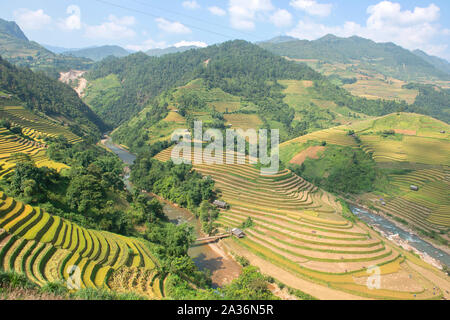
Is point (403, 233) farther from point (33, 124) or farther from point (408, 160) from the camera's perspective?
point (33, 124)

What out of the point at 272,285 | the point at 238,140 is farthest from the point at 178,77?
the point at 272,285

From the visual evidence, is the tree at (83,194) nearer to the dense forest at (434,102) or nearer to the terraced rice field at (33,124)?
the terraced rice field at (33,124)

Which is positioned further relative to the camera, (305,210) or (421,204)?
(421,204)

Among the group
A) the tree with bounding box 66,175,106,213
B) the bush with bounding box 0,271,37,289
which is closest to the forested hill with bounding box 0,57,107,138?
the tree with bounding box 66,175,106,213

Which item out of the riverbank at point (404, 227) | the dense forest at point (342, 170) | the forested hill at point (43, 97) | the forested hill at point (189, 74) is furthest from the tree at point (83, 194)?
the forested hill at point (189, 74)

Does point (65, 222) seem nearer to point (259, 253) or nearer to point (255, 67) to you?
point (259, 253)

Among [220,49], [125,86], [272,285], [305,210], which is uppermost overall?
[220,49]
